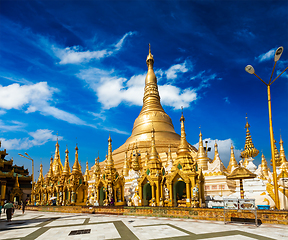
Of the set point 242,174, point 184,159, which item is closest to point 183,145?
point 184,159

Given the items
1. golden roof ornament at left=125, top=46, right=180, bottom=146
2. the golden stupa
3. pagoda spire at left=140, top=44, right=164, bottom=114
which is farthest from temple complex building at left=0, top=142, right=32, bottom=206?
pagoda spire at left=140, top=44, right=164, bottom=114

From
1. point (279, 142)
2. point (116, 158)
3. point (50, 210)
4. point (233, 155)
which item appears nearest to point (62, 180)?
point (50, 210)

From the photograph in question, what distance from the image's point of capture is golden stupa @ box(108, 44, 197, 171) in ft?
Answer: 146

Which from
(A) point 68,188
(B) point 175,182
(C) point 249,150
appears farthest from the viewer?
(C) point 249,150

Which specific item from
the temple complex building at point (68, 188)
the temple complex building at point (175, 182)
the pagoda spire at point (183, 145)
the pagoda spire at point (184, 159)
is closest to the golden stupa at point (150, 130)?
the temple complex building at point (175, 182)

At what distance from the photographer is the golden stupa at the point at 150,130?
44.4m

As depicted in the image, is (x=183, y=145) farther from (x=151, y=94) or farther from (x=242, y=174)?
(x=151, y=94)

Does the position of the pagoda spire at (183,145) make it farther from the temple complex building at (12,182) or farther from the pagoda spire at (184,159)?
the temple complex building at (12,182)

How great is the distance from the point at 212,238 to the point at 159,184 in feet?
38.1

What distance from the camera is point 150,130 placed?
48938 mm

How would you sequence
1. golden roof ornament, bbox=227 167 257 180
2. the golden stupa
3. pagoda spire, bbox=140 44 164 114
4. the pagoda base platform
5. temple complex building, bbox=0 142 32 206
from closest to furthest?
the pagoda base platform → golden roof ornament, bbox=227 167 257 180 → temple complex building, bbox=0 142 32 206 → the golden stupa → pagoda spire, bbox=140 44 164 114

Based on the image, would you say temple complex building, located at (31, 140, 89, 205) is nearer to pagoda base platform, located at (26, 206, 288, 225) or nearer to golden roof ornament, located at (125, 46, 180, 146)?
pagoda base platform, located at (26, 206, 288, 225)

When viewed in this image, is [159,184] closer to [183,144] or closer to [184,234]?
[183,144]

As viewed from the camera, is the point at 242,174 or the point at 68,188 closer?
the point at 242,174
